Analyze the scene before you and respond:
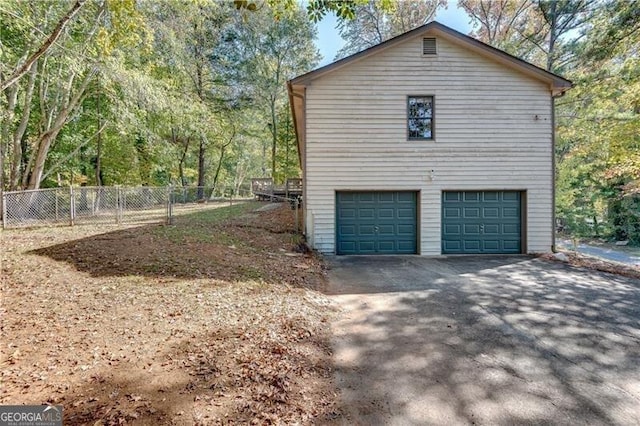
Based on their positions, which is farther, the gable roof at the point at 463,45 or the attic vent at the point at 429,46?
the attic vent at the point at 429,46

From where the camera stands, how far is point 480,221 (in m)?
10.3

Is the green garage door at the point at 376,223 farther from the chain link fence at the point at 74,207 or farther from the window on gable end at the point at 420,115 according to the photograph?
the chain link fence at the point at 74,207

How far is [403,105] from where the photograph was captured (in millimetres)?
10141

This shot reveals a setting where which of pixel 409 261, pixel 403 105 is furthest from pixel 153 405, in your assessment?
pixel 403 105

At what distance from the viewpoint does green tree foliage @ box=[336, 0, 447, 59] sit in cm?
2178

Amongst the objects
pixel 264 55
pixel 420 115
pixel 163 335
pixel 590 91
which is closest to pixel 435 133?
pixel 420 115

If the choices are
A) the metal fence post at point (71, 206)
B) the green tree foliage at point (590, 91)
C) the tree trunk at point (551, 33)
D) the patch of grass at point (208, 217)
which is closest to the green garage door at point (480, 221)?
the green tree foliage at point (590, 91)

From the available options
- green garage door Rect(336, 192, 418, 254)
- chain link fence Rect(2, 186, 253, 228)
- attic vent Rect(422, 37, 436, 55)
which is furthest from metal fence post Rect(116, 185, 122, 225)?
attic vent Rect(422, 37, 436, 55)

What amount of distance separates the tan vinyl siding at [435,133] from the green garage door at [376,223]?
0.28m

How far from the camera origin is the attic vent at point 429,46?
33.3 feet

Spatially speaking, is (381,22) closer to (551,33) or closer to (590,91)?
(551,33)

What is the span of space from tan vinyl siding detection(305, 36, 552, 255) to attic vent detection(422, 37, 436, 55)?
16cm

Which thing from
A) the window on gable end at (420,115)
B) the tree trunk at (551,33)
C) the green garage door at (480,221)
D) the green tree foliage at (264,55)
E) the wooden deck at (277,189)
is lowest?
the green garage door at (480,221)

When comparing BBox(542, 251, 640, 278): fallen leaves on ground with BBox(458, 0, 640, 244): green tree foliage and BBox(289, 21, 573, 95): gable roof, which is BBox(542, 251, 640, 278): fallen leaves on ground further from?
BBox(289, 21, 573, 95): gable roof
